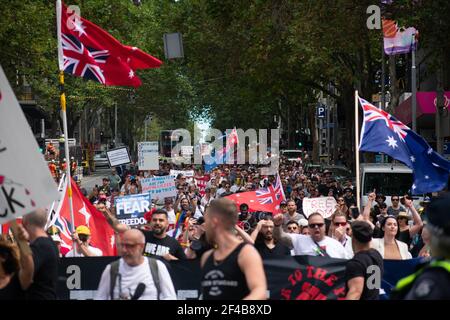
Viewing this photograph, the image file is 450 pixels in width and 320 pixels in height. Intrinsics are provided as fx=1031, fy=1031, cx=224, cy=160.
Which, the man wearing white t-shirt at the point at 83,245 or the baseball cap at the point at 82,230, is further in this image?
the baseball cap at the point at 82,230

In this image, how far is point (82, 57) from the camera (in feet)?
39.6

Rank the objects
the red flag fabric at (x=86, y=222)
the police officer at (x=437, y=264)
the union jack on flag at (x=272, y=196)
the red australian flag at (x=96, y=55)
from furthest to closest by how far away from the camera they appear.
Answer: the union jack on flag at (x=272, y=196), the red australian flag at (x=96, y=55), the red flag fabric at (x=86, y=222), the police officer at (x=437, y=264)

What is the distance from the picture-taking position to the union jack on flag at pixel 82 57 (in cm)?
1206

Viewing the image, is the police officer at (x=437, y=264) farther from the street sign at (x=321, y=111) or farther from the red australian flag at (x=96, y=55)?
the street sign at (x=321, y=111)

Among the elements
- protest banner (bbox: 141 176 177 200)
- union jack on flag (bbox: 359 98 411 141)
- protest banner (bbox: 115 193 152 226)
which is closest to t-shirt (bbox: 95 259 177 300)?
union jack on flag (bbox: 359 98 411 141)

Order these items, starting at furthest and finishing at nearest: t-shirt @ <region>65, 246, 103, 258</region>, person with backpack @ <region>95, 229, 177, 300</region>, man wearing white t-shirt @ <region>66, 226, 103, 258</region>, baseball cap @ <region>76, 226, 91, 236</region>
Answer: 1. baseball cap @ <region>76, 226, 91, 236</region>
2. t-shirt @ <region>65, 246, 103, 258</region>
3. man wearing white t-shirt @ <region>66, 226, 103, 258</region>
4. person with backpack @ <region>95, 229, 177, 300</region>

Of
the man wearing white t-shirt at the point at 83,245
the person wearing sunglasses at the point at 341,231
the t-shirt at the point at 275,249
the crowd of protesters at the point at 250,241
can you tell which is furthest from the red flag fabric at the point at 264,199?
the t-shirt at the point at 275,249

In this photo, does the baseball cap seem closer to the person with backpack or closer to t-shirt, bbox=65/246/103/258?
t-shirt, bbox=65/246/103/258

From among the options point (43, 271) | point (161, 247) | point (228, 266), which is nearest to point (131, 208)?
point (161, 247)

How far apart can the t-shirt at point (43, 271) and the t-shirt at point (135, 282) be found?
39 cm

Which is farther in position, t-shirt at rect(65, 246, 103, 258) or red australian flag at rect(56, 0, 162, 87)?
red australian flag at rect(56, 0, 162, 87)

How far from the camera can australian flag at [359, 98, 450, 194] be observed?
1241 cm

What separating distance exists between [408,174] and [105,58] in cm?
1249
